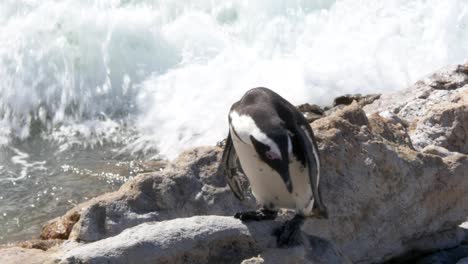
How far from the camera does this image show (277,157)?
4.04m

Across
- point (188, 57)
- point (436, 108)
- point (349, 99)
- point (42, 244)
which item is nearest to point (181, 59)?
point (188, 57)

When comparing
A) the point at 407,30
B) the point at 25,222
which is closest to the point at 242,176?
the point at 25,222

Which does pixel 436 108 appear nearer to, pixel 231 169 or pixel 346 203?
pixel 346 203

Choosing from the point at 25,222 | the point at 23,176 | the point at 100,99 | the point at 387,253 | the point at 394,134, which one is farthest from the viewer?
the point at 100,99

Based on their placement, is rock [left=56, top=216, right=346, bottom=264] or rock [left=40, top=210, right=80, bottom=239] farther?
rock [left=40, top=210, right=80, bottom=239]

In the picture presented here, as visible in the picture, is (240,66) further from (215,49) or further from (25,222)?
(25,222)

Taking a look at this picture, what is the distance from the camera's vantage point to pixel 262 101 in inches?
172

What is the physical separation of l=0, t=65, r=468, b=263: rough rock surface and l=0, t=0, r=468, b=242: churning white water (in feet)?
14.3

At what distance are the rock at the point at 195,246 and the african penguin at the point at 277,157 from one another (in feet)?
0.29

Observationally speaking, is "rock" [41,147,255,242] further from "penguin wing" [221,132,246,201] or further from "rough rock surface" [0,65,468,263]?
"penguin wing" [221,132,246,201]

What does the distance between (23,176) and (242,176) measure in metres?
4.16

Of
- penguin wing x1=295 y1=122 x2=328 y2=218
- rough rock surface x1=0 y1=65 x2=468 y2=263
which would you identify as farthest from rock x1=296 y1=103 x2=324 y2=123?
penguin wing x1=295 y1=122 x2=328 y2=218

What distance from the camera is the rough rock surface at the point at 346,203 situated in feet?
14.0

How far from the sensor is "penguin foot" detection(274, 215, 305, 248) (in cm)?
412
